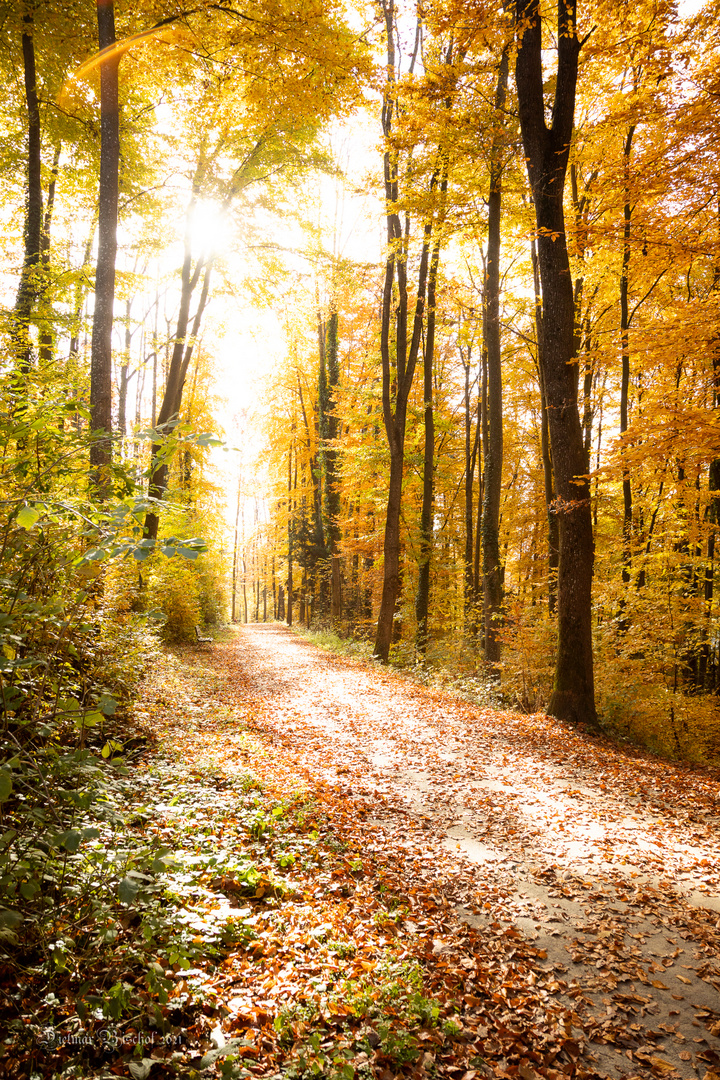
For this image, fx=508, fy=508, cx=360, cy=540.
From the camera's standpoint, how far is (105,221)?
758 cm

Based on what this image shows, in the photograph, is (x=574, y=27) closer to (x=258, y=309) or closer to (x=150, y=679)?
(x=258, y=309)

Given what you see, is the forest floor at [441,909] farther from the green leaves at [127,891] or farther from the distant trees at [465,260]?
the distant trees at [465,260]

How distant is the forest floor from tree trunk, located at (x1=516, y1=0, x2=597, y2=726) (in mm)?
1315

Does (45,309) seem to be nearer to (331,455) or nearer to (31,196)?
(31,196)

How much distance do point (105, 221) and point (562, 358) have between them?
284 inches

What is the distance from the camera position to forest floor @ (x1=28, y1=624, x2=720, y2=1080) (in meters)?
2.49

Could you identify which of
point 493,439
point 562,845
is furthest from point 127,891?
point 493,439

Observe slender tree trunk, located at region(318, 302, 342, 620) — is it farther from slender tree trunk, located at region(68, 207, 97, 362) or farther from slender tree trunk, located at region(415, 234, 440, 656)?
slender tree trunk, located at region(68, 207, 97, 362)

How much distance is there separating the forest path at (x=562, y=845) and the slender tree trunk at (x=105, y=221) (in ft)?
16.6

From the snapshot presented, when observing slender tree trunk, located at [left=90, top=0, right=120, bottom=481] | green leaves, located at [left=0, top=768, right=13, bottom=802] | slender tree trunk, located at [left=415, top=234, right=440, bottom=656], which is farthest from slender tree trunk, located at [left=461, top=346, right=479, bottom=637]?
green leaves, located at [left=0, top=768, right=13, bottom=802]

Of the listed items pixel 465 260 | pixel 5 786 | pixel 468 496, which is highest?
pixel 465 260

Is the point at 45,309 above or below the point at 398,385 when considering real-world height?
above

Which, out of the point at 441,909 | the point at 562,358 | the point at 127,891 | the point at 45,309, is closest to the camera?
the point at 127,891

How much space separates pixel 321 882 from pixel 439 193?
39.2ft
